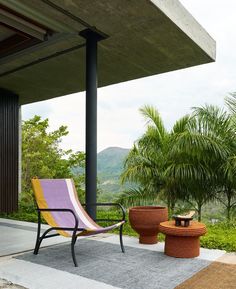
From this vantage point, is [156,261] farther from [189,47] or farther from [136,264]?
[189,47]

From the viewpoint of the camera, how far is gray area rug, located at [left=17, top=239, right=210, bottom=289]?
3.09m

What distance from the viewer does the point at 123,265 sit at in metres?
3.54

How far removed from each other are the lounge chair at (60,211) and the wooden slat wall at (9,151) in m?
4.48

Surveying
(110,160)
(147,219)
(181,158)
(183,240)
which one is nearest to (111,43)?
(181,158)

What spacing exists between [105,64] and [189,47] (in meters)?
1.70

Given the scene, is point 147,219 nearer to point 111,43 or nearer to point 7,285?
point 7,285

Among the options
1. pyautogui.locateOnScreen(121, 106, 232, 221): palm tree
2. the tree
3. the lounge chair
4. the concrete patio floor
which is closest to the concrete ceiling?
pyautogui.locateOnScreen(121, 106, 232, 221): palm tree

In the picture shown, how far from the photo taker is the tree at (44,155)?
1511 centimetres

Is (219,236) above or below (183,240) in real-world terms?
below

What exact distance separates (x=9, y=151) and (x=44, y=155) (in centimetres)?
680

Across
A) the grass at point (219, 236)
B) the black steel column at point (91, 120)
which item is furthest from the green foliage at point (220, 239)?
the black steel column at point (91, 120)

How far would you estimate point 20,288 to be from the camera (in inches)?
114

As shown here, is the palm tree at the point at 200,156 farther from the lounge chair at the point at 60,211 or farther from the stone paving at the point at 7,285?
the stone paving at the point at 7,285

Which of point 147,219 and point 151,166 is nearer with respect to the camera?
point 147,219
